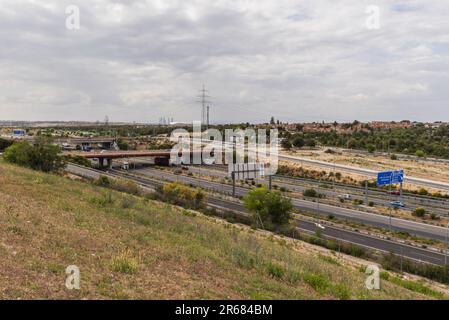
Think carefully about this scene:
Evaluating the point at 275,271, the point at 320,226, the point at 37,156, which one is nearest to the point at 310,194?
the point at 320,226

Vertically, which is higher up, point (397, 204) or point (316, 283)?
point (316, 283)

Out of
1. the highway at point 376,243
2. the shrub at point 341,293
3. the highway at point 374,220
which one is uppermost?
the shrub at point 341,293

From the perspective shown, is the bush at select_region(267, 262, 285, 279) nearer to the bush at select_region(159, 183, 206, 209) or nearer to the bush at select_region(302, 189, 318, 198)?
the bush at select_region(159, 183, 206, 209)

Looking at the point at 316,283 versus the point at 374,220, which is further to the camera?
the point at 374,220

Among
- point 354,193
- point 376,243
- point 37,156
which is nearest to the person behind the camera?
point 376,243

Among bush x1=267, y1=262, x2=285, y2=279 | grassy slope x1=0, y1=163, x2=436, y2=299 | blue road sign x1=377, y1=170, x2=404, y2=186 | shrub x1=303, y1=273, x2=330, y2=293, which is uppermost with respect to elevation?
grassy slope x1=0, y1=163, x2=436, y2=299

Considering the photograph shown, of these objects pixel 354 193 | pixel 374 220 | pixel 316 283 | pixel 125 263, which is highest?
pixel 125 263

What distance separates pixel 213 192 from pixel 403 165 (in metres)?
50.3

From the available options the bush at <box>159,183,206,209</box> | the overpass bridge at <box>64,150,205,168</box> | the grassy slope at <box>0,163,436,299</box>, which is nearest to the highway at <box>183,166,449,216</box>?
the overpass bridge at <box>64,150,205,168</box>

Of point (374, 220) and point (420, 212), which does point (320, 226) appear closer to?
point (374, 220)

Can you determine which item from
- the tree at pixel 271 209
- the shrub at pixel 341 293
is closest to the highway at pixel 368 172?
the tree at pixel 271 209

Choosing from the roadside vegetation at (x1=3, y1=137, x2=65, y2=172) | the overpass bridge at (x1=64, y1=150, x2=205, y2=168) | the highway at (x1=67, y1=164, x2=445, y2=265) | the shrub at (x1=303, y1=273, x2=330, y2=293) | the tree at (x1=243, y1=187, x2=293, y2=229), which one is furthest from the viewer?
the overpass bridge at (x1=64, y1=150, x2=205, y2=168)

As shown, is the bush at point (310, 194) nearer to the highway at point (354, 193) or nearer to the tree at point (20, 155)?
the highway at point (354, 193)
